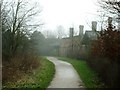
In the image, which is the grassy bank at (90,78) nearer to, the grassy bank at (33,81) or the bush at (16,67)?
the grassy bank at (33,81)

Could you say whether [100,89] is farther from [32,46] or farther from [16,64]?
[32,46]

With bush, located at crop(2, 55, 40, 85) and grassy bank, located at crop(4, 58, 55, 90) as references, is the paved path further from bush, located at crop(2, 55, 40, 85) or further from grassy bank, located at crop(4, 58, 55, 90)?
bush, located at crop(2, 55, 40, 85)

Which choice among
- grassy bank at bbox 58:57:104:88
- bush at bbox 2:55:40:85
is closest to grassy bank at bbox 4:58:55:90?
bush at bbox 2:55:40:85

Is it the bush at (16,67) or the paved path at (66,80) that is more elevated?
the bush at (16,67)

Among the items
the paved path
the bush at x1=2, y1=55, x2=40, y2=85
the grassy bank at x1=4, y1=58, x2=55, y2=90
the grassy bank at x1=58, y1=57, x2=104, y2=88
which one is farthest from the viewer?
the bush at x1=2, y1=55, x2=40, y2=85

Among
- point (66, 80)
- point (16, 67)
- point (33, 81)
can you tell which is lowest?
point (66, 80)

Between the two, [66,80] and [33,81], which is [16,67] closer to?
[33,81]

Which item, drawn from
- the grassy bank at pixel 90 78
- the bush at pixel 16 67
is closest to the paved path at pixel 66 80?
the grassy bank at pixel 90 78

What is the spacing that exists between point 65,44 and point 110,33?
58.4 meters

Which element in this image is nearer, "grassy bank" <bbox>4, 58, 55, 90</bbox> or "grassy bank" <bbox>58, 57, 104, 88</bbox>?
"grassy bank" <bbox>4, 58, 55, 90</bbox>

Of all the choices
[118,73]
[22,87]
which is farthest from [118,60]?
[22,87]

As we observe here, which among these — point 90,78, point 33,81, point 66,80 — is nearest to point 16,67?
point 33,81

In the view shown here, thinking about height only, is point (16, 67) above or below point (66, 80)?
above

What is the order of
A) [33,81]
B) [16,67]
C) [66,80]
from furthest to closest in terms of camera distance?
1. [16,67]
2. [66,80]
3. [33,81]
